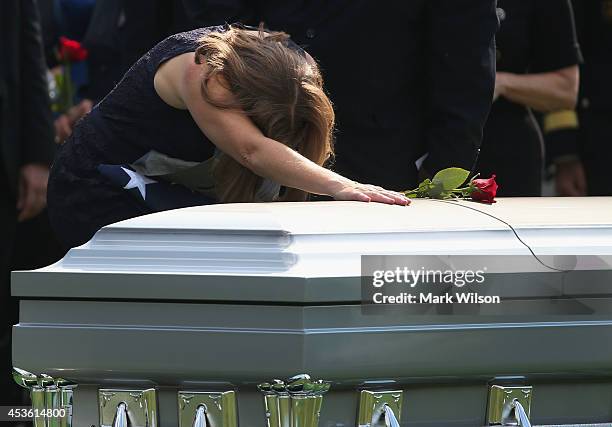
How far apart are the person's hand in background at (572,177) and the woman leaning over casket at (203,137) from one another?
9.43 ft

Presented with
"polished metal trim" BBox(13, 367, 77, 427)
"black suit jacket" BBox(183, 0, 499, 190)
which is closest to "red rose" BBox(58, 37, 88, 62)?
"black suit jacket" BBox(183, 0, 499, 190)

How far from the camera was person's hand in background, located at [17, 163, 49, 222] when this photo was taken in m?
4.67

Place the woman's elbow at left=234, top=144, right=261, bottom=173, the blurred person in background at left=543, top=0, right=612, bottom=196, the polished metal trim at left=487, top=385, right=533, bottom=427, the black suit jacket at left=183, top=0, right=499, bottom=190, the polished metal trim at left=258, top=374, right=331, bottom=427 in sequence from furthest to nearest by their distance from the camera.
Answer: the blurred person in background at left=543, top=0, right=612, bottom=196 → the black suit jacket at left=183, top=0, right=499, bottom=190 → the woman's elbow at left=234, top=144, right=261, bottom=173 → the polished metal trim at left=487, top=385, right=533, bottom=427 → the polished metal trim at left=258, top=374, right=331, bottom=427

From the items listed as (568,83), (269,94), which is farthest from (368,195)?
(568,83)

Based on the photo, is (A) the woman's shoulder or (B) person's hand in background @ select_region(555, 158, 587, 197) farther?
(B) person's hand in background @ select_region(555, 158, 587, 197)

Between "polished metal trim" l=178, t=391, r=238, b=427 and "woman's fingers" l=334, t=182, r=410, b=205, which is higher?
"woman's fingers" l=334, t=182, r=410, b=205

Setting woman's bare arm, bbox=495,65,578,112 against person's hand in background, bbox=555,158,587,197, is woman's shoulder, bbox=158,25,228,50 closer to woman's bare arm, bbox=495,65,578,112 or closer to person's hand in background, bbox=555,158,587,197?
woman's bare arm, bbox=495,65,578,112

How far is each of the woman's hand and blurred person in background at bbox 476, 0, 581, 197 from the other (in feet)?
6.23

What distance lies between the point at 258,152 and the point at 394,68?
116 cm

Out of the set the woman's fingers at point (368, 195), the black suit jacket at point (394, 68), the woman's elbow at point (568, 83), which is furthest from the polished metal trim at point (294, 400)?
the woman's elbow at point (568, 83)

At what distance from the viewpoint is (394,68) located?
140 inches

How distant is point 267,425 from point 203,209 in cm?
40

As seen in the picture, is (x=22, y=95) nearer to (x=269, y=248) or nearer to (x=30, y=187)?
(x=30, y=187)

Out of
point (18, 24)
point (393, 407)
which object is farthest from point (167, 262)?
point (18, 24)
